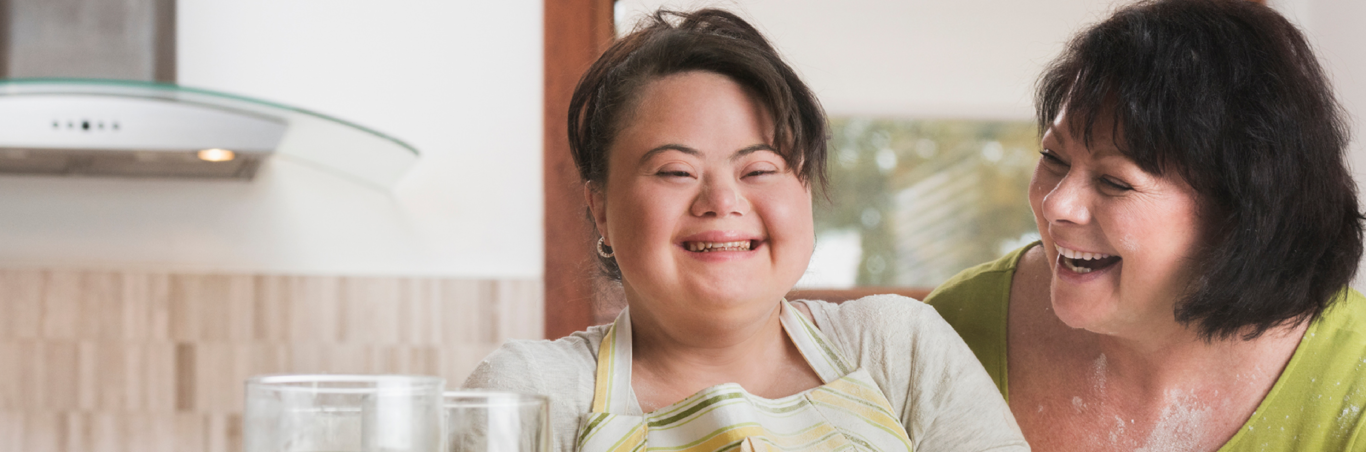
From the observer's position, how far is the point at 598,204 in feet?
3.13

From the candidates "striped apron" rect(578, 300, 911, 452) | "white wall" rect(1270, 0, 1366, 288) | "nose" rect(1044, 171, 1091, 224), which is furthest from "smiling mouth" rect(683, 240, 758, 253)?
"white wall" rect(1270, 0, 1366, 288)

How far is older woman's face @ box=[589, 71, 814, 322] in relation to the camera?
820mm

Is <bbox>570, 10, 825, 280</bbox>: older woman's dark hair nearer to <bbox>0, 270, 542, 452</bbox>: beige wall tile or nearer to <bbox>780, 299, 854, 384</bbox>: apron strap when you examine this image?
<bbox>780, 299, 854, 384</bbox>: apron strap

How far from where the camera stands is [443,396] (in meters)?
0.43

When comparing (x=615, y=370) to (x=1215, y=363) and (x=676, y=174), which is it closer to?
(x=676, y=174)

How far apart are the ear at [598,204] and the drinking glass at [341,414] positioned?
532 millimetres

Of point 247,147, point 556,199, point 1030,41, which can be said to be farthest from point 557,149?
point 1030,41

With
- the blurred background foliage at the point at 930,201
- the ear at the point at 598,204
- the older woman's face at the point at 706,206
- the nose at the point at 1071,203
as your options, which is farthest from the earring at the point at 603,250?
the blurred background foliage at the point at 930,201

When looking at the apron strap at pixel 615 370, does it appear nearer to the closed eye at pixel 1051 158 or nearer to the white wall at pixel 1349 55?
the closed eye at pixel 1051 158

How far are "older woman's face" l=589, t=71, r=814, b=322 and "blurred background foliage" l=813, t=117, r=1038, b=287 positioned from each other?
5.18 ft

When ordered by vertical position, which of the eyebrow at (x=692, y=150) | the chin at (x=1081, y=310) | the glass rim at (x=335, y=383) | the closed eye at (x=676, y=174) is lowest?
the chin at (x=1081, y=310)

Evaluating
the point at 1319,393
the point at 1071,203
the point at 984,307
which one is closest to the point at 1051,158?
the point at 1071,203

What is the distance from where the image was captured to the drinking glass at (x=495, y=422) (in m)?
0.41

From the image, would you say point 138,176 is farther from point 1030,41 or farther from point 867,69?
point 1030,41
